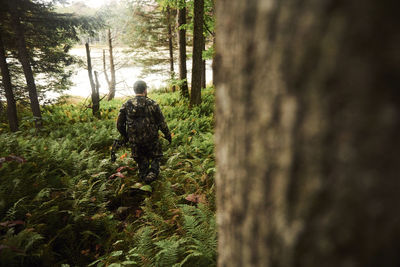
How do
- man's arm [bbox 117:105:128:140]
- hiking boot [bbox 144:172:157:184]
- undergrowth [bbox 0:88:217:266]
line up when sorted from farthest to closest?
hiking boot [bbox 144:172:157:184] < man's arm [bbox 117:105:128:140] < undergrowth [bbox 0:88:217:266]

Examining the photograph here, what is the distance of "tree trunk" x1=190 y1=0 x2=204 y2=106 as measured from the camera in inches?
323

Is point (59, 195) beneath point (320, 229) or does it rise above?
beneath

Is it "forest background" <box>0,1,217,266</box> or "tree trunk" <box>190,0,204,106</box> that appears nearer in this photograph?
"forest background" <box>0,1,217,266</box>

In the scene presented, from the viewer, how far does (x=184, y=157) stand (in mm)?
6094

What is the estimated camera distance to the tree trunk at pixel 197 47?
820 cm

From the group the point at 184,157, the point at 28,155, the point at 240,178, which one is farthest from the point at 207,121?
the point at 240,178

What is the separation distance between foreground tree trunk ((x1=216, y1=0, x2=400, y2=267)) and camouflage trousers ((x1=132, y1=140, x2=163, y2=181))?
4285 mm

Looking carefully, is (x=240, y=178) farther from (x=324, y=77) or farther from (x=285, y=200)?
(x=324, y=77)

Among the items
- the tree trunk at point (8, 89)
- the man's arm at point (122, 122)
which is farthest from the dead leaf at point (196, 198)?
the tree trunk at point (8, 89)

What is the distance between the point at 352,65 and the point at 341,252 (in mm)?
443

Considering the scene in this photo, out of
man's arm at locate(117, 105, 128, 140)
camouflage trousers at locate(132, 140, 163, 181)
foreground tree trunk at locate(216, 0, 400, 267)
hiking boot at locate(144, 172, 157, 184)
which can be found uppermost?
foreground tree trunk at locate(216, 0, 400, 267)

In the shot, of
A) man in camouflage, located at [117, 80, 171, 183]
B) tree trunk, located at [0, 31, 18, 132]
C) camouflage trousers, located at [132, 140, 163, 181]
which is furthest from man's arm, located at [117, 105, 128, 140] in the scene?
tree trunk, located at [0, 31, 18, 132]

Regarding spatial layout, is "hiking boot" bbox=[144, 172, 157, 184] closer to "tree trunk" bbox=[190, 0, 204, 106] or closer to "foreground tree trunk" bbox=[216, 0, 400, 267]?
"foreground tree trunk" bbox=[216, 0, 400, 267]

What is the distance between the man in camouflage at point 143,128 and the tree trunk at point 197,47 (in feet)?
17.0
